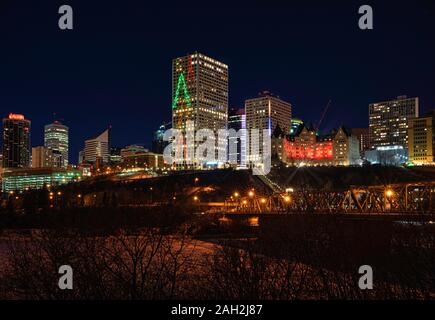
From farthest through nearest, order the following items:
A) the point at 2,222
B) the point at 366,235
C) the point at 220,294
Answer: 1. the point at 2,222
2. the point at 366,235
3. the point at 220,294

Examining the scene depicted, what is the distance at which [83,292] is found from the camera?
15.9m

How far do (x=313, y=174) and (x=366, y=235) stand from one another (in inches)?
5145

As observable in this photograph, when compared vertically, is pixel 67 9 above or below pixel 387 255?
above

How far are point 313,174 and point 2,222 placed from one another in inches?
4588

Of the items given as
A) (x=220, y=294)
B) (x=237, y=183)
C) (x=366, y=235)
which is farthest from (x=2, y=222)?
(x=237, y=183)

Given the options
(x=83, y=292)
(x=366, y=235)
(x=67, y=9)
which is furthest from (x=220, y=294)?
(x=366, y=235)

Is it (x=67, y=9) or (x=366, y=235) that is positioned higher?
(x=67, y=9)

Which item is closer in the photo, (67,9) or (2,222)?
(67,9)

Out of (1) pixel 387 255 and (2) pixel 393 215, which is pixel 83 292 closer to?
(1) pixel 387 255
